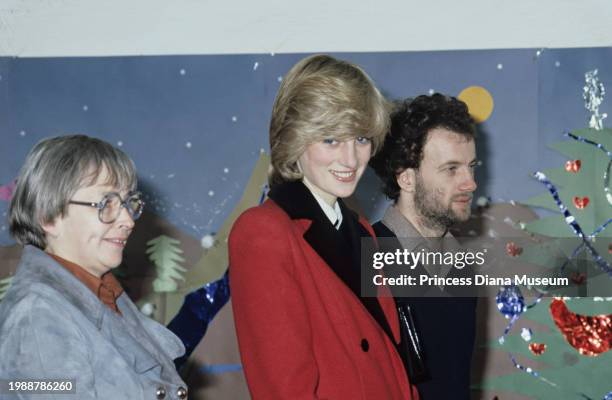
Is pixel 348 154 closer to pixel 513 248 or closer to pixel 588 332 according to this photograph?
pixel 513 248

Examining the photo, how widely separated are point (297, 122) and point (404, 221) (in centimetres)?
62

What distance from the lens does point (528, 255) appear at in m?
3.32

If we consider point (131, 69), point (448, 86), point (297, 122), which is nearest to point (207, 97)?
point (131, 69)

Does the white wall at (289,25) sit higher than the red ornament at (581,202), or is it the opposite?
the white wall at (289,25)

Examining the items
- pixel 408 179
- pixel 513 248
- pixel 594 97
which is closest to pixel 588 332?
pixel 513 248

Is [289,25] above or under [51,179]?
above

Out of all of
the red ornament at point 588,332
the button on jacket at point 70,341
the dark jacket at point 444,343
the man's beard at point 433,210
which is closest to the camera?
the button on jacket at point 70,341

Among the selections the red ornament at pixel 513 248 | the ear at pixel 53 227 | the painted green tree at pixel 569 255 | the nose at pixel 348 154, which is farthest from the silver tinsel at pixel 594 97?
the ear at pixel 53 227

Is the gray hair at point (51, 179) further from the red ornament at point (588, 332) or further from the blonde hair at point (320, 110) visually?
the red ornament at point (588, 332)

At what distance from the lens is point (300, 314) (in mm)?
1743

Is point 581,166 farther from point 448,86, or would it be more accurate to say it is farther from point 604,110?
point 448,86

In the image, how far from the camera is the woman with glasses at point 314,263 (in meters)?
1.73

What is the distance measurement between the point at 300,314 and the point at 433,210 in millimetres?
812

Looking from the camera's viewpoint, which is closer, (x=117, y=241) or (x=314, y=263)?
(x=117, y=241)
